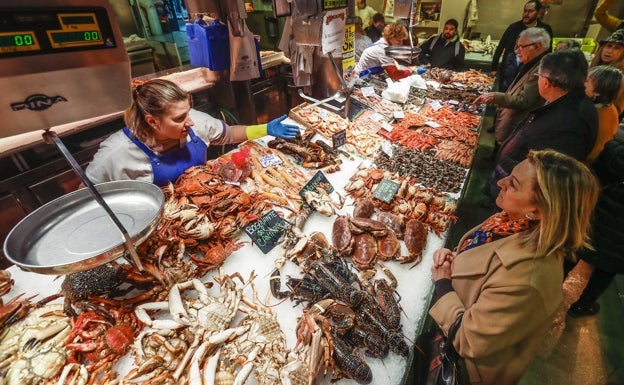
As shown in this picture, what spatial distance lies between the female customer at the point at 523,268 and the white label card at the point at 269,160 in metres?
2.28

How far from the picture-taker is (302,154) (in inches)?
138

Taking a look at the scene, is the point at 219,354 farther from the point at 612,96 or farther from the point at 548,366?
the point at 612,96

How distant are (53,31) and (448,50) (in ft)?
28.1

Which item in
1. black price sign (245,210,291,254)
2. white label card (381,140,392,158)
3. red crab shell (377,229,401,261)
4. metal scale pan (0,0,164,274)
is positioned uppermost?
metal scale pan (0,0,164,274)

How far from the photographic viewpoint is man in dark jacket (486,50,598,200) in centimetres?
288

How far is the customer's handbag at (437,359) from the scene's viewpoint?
5.29 feet

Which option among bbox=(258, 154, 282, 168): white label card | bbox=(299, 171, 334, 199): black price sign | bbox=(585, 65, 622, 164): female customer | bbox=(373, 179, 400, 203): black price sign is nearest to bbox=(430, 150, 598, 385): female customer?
bbox=(373, 179, 400, 203): black price sign

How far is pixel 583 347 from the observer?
120 inches

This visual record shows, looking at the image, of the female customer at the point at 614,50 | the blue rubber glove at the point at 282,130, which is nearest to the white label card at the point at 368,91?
the blue rubber glove at the point at 282,130

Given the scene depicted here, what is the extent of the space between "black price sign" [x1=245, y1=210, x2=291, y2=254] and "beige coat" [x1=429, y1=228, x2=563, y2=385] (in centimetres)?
134

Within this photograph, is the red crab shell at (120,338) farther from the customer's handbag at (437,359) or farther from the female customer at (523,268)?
the female customer at (523,268)

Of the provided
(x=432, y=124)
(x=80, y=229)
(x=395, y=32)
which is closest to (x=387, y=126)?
(x=432, y=124)

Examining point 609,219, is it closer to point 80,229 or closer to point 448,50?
point 80,229

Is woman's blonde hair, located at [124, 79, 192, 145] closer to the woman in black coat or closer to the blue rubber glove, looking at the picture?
the blue rubber glove
